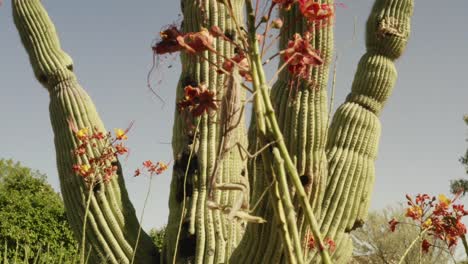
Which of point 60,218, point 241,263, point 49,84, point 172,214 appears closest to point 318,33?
→ point 241,263

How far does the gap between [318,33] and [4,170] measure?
61.8ft

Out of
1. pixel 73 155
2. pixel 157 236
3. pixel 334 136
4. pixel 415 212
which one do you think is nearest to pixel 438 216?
pixel 415 212

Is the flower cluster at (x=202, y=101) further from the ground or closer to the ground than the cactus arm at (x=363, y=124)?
closer to the ground

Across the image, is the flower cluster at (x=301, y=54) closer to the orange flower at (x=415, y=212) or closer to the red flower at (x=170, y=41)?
the red flower at (x=170, y=41)

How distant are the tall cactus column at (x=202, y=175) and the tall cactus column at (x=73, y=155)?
38 cm

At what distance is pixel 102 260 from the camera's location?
4.36m

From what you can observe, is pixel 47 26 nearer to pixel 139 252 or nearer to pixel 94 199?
pixel 94 199

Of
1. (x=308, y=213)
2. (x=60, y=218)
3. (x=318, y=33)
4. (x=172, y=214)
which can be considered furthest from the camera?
(x=60, y=218)

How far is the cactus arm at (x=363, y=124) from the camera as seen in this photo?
366 cm

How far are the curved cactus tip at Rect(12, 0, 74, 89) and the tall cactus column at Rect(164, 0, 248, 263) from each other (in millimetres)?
1157

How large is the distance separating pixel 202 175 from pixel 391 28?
1.77 metres

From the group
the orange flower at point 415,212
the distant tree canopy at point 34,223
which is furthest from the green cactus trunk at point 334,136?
the distant tree canopy at point 34,223

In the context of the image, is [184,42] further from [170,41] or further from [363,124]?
[363,124]

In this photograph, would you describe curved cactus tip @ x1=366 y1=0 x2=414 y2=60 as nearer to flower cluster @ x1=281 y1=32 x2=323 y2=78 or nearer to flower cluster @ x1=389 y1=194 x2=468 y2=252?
flower cluster @ x1=389 y1=194 x2=468 y2=252
